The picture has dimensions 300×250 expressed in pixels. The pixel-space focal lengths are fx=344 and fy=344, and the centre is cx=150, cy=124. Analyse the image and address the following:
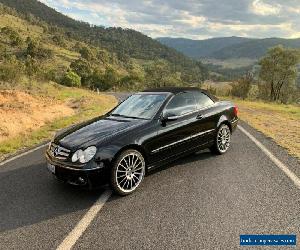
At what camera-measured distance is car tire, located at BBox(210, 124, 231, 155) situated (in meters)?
7.79

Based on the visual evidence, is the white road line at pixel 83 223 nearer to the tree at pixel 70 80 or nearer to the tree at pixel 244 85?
the tree at pixel 244 85

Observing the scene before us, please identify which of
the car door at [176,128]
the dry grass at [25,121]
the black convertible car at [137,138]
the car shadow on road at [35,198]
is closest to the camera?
the car shadow on road at [35,198]

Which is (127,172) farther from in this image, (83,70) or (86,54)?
(86,54)

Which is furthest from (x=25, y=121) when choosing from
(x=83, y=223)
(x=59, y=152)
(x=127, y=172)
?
(x=83, y=223)

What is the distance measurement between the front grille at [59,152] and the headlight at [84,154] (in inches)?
6.8

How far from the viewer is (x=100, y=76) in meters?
75.9

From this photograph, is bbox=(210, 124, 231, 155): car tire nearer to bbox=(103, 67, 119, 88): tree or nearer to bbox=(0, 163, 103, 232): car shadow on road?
bbox=(0, 163, 103, 232): car shadow on road

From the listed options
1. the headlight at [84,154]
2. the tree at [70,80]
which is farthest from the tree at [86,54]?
the headlight at [84,154]

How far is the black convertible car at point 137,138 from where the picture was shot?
17.8 feet

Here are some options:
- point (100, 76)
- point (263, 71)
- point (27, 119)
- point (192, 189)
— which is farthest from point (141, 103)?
point (100, 76)

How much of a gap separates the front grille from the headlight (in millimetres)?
Result: 172

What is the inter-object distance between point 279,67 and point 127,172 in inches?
2060

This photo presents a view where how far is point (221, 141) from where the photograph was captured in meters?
7.94

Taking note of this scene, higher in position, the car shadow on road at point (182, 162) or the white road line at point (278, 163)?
the white road line at point (278, 163)
